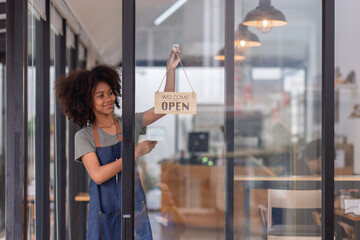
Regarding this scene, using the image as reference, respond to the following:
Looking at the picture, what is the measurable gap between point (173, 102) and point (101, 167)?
0.49 m

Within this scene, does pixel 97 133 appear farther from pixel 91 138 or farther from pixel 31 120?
pixel 31 120

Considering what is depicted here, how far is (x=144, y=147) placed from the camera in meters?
2.55

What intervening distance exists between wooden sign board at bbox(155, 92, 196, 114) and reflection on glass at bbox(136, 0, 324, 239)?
53 mm

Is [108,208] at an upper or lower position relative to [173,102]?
lower

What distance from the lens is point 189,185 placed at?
738 cm

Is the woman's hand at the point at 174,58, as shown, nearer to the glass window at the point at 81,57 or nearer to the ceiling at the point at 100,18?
the ceiling at the point at 100,18

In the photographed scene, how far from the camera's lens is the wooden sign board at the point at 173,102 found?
2.52 m

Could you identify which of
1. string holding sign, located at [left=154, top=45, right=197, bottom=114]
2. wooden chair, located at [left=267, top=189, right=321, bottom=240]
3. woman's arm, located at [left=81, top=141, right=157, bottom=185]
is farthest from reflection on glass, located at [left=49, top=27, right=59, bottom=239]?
wooden chair, located at [left=267, top=189, right=321, bottom=240]

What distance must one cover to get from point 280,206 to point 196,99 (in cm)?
81

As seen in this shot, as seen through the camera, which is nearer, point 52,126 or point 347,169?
point 347,169

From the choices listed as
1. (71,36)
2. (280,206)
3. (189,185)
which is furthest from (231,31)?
(189,185)

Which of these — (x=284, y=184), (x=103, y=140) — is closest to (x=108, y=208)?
(x=103, y=140)

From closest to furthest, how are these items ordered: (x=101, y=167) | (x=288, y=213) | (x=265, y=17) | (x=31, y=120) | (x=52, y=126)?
(x=101, y=167) → (x=265, y=17) → (x=288, y=213) → (x=31, y=120) → (x=52, y=126)

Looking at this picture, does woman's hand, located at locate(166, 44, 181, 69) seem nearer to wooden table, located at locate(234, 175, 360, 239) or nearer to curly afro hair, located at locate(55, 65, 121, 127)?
curly afro hair, located at locate(55, 65, 121, 127)
